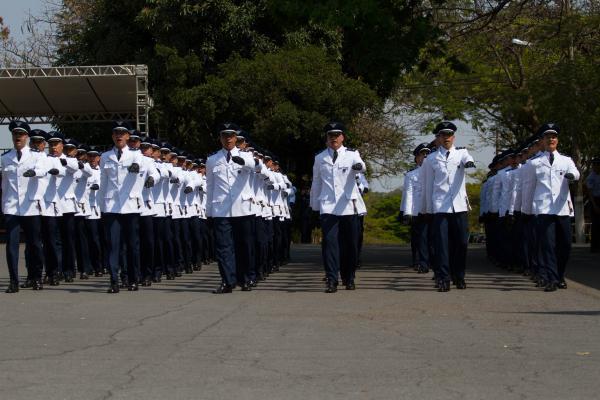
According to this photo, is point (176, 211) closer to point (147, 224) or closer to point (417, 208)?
point (147, 224)

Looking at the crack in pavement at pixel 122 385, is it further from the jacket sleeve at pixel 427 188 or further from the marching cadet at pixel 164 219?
the marching cadet at pixel 164 219

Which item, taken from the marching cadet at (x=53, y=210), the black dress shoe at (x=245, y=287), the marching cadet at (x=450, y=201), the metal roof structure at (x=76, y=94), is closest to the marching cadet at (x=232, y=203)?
the black dress shoe at (x=245, y=287)

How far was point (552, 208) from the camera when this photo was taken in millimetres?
16797

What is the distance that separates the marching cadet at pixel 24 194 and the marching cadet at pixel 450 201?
201 inches

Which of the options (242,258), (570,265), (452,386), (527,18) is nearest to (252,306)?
(242,258)

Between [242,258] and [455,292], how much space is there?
2714 millimetres

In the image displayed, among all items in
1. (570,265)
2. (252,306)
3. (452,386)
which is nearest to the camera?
(452,386)

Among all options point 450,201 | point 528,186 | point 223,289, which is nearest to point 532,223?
point 528,186

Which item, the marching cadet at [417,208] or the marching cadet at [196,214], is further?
the marching cadet at [196,214]

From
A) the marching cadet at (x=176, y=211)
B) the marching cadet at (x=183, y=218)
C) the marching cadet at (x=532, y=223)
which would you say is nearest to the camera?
the marching cadet at (x=532, y=223)

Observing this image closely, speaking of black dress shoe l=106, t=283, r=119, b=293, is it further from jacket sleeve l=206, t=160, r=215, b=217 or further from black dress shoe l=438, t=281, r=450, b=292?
black dress shoe l=438, t=281, r=450, b=292

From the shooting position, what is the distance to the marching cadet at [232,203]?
1680 cm

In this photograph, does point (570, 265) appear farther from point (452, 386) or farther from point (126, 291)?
point (452, 386)

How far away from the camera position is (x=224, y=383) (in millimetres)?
8398
